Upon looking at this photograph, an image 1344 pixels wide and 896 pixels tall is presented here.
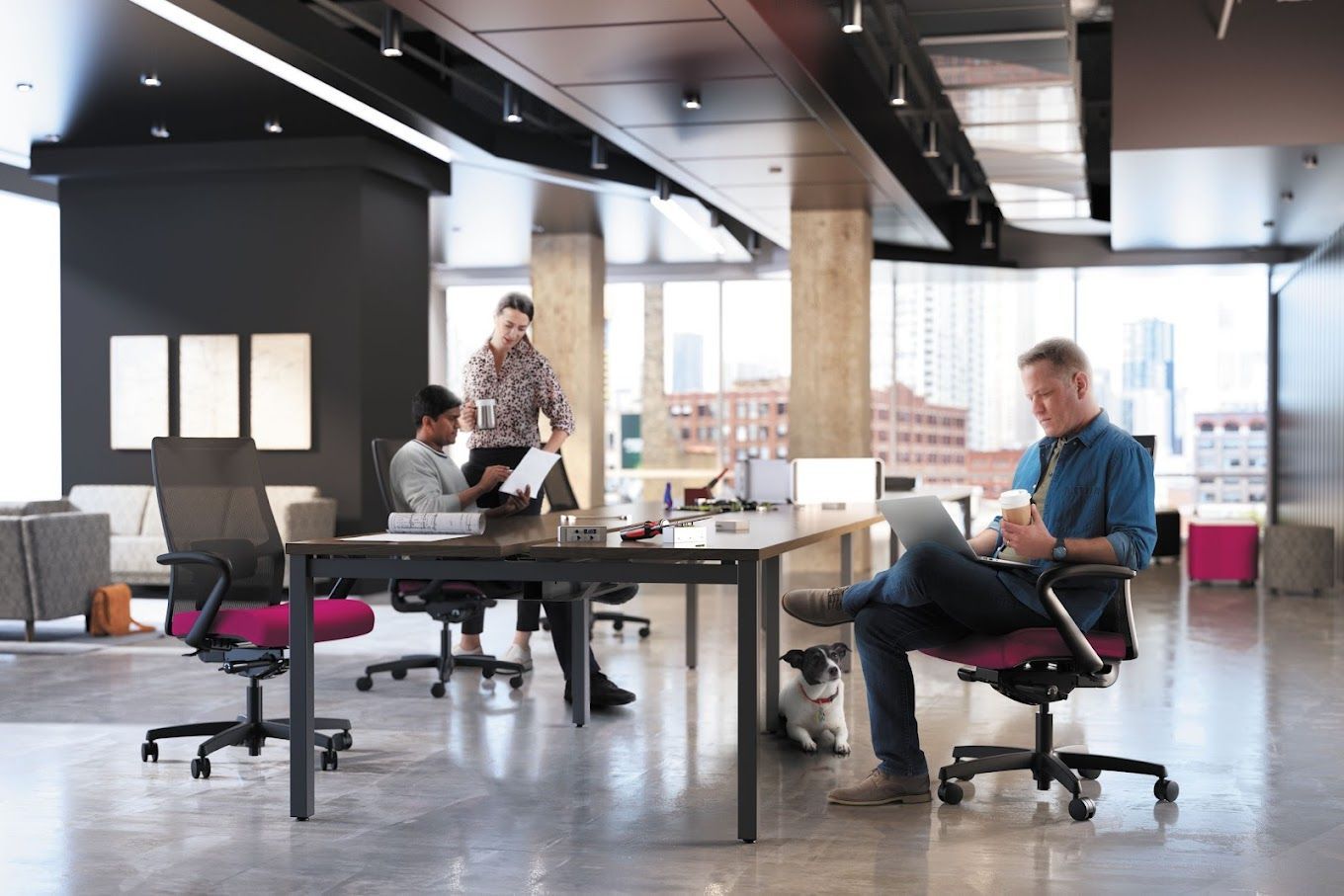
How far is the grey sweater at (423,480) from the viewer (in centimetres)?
541

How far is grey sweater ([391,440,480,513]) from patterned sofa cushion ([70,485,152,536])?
18.4ft

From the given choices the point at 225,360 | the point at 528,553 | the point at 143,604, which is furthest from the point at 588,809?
the point at 225,360

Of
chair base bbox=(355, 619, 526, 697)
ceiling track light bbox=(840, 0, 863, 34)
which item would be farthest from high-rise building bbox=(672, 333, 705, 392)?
chair base bbox=(355, 619, 526, 697)

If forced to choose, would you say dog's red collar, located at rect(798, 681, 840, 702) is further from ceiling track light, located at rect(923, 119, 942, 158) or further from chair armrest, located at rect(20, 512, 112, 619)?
ceiling track light, located at rect(923, 119, 942, 158)

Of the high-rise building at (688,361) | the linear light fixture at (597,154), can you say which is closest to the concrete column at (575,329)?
the linear light fixture at (597,154)

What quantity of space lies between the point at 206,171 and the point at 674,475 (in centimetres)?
854

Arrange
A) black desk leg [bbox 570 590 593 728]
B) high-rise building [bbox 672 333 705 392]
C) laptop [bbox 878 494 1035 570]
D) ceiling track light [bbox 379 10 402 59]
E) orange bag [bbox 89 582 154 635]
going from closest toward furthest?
laptop [bbox 878 494 1035 570] → black desk leg [bbox 570 590 593 728] → ceiling track light [bbox 379 10 402 59] → orange bag [bbox 89 582 154 635] → high-rise building [bbox 672 333 705 392]

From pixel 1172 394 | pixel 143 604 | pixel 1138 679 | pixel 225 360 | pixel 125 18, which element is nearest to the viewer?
pixel 1138 679

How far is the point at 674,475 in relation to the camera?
18.2m

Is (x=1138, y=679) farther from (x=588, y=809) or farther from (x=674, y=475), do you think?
(x=674, y=475)

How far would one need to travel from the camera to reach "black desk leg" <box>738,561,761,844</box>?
388 centimetres

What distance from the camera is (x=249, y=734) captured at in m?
4.91

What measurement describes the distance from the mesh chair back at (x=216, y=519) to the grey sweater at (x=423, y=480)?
2.05 feet

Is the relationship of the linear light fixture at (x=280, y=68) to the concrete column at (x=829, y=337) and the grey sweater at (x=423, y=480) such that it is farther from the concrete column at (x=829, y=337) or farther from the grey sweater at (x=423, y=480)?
the concrete column at (x=829, y=337)
